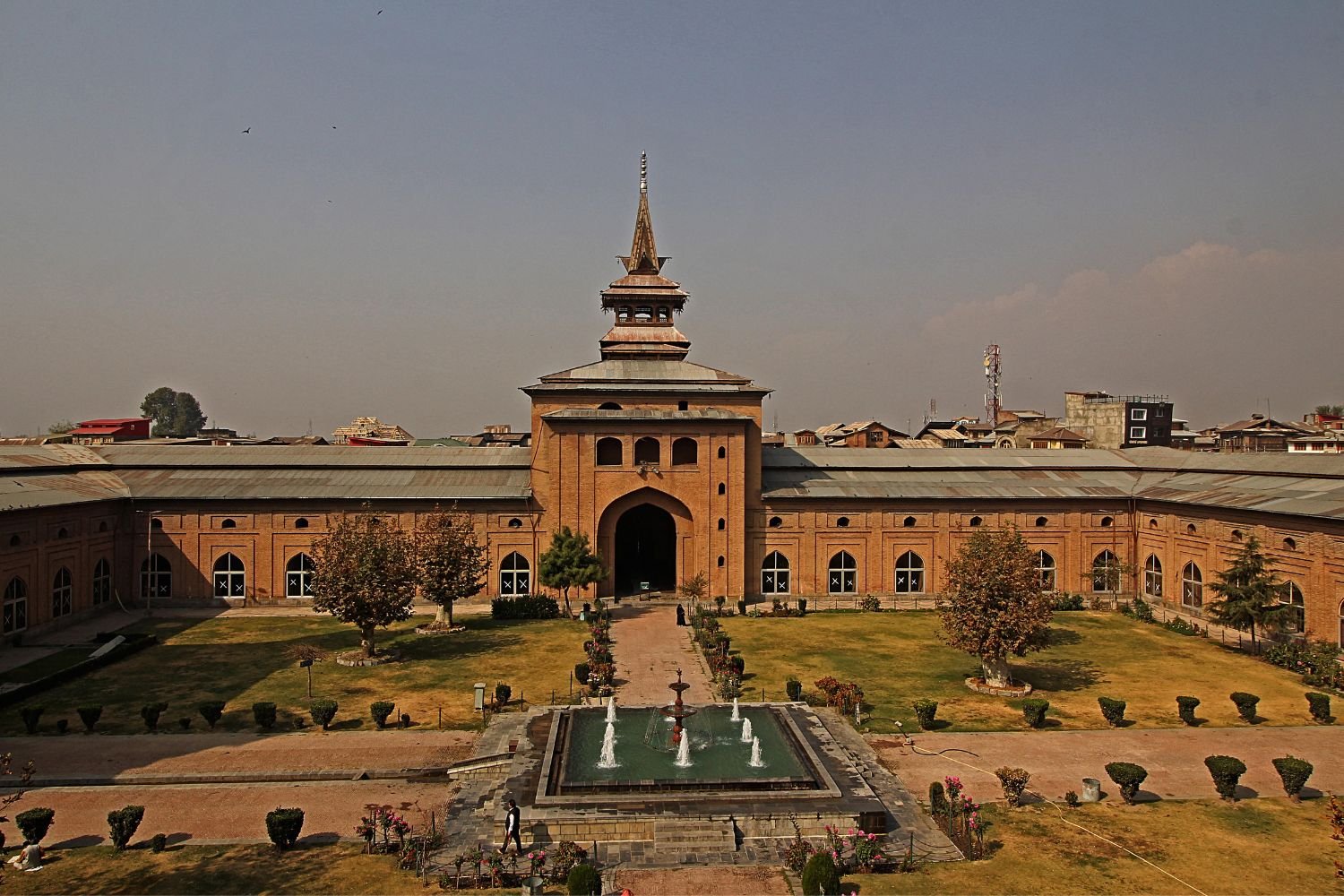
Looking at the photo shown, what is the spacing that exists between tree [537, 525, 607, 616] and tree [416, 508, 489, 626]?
3.36 m

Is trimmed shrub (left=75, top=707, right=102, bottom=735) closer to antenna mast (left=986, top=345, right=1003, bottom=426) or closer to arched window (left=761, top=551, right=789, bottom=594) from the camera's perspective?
arched window (left=761, top=551, right=789, bottom=594)

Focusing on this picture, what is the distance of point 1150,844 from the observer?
58.1 ft

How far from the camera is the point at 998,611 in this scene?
2820cm

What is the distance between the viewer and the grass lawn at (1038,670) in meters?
26.5

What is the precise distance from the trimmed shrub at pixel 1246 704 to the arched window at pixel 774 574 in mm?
22776

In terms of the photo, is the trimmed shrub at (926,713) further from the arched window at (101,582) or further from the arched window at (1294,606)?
the arched window at (101,582)

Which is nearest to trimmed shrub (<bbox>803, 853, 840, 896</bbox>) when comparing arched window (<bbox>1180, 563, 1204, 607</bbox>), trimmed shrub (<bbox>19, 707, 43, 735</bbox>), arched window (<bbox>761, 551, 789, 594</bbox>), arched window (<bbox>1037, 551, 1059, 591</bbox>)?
trimmed shrub (<bbox>19, 707, 43, 735</bbox>)

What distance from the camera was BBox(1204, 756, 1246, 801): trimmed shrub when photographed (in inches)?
774

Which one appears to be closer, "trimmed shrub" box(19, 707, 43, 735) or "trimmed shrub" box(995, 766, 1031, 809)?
"trimmed shrub" box(995, 766, 1031, 809)

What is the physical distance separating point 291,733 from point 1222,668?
1213 inches

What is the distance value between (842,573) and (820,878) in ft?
104

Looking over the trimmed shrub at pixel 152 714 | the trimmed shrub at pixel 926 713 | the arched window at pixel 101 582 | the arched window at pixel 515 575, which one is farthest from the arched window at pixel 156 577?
the trimmed shrub at pixel 926 713

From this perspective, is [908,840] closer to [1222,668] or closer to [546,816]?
[546,816]

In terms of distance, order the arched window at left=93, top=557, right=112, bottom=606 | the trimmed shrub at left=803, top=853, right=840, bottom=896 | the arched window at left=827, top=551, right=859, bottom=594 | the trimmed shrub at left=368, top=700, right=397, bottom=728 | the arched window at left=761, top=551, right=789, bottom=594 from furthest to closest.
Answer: the arched window at left=827, top=551, right=859, bottom=594 → the arched window at left=761, top=551, right=789, bottom=594 → the arched window at left=93, top=557, right=112, bottom=606 → the trimmed shrub at left=368, top=700, right=397, bottom=728 → the trimmed shrub at left=803, top=853, right=840, bottom=896
